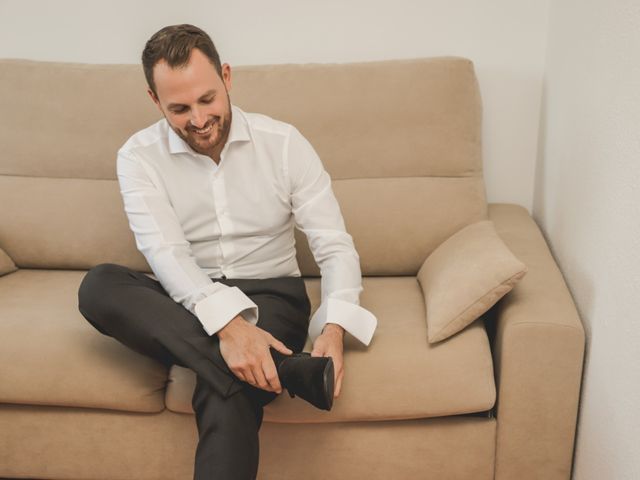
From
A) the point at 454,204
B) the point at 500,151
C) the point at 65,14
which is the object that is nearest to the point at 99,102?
the point at 65,14

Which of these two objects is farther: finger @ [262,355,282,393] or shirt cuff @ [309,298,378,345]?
shirt cuff @ [309,298,378,345]

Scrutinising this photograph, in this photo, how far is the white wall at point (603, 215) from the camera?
4.35ft

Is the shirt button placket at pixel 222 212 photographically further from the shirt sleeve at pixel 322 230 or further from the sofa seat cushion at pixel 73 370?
the sofa seat cushion at pixel 73 370

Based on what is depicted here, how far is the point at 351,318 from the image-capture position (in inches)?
65.0

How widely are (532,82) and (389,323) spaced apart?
3.58ft

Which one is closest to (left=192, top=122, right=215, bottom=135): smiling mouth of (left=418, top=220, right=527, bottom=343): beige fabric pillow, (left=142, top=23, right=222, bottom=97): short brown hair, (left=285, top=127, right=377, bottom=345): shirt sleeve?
(left=142, top=23, right=222, bottom=97): short brown hair

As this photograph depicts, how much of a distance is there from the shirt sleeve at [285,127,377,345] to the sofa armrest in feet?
1.09

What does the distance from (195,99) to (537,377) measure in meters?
1.02

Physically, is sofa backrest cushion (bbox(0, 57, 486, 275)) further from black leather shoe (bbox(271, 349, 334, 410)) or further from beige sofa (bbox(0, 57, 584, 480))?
black leather shoe (bbox(271, 349, 334, 410))

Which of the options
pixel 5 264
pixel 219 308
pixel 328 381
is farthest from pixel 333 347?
pixel 5 264

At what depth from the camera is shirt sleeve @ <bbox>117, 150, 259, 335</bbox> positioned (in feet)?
5.19

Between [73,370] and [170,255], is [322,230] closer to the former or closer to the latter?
[170,255]

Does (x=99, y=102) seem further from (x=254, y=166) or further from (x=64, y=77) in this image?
(x=254, y=166)

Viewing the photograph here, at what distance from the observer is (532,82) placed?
2.34 meters
